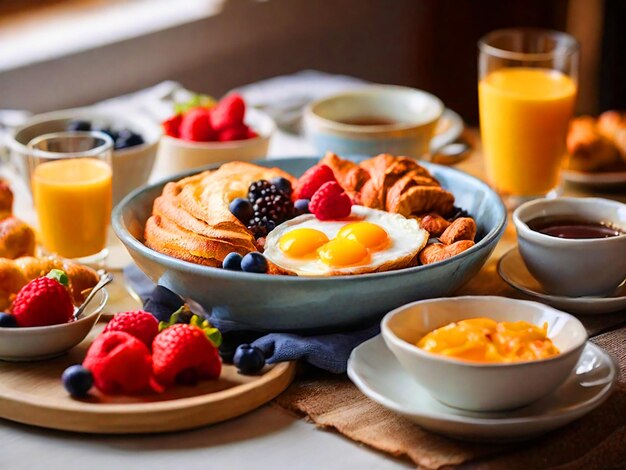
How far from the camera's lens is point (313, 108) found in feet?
7.03

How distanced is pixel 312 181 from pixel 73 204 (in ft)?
1.42

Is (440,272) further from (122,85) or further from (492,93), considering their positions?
(122,85)

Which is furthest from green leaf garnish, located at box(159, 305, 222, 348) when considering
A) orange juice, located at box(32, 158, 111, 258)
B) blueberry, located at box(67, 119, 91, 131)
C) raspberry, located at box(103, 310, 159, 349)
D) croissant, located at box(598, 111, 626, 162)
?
croissant, located at box(598, 111, 626, 162)

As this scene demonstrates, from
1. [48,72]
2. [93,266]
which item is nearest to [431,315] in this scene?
[93,266]

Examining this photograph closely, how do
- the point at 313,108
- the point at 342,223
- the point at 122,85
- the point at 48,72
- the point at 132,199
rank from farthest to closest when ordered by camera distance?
the point at 122,85
the point at 48,72
the point at 313,108
the point at 132,199
the point at 342,223

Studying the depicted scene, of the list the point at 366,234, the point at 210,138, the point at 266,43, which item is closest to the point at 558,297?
the point at 366,234

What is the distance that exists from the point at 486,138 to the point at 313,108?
38 cm

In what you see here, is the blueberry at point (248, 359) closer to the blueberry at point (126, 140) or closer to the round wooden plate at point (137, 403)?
the round wooden plate at point (137, 403)

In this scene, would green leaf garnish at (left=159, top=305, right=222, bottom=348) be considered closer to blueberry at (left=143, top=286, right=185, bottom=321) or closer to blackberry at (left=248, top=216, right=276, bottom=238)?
blueberry at (left=143, top=286, right=185, bottom=321)

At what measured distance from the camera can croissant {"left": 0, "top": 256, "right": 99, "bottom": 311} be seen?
1.40 m

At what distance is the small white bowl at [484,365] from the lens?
1.08 meters

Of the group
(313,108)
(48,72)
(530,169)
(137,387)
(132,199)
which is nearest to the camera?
(137,387)

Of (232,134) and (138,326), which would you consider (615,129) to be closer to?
(232,134)

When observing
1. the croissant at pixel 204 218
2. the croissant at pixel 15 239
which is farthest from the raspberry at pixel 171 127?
the croissant at pixel 15 239
